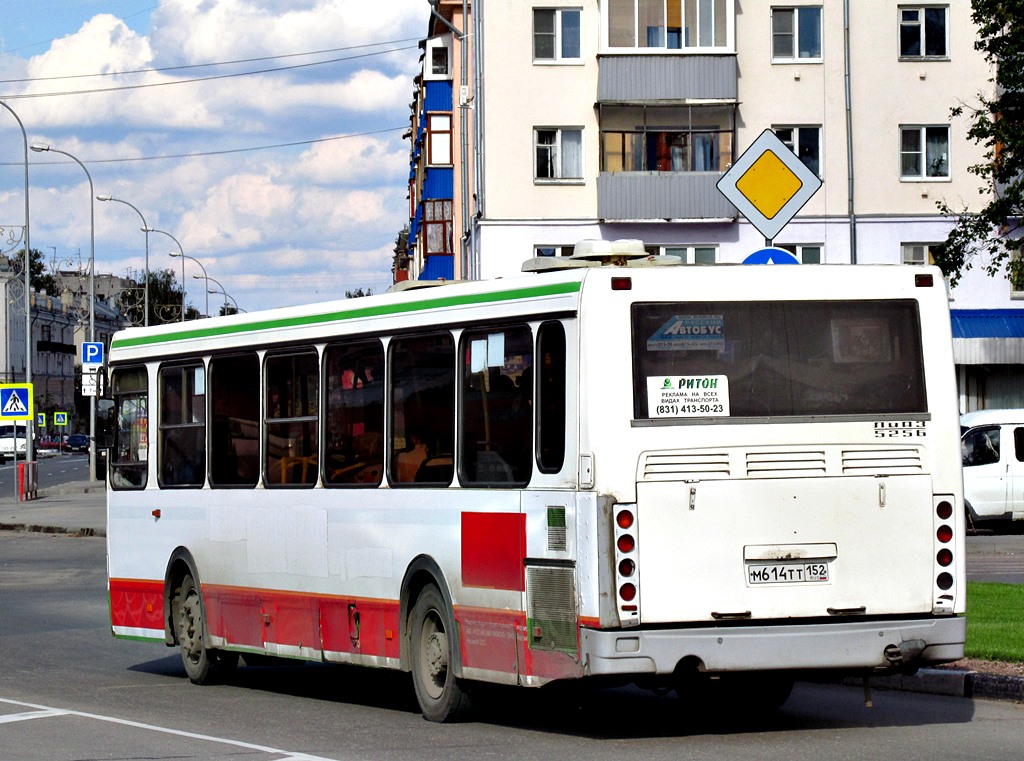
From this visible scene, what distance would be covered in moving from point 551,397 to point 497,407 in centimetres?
67

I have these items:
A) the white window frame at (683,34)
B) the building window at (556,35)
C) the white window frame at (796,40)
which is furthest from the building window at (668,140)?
the building window at (556,35)

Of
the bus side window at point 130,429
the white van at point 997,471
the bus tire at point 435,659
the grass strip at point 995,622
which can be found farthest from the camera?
the white van at point 997,471

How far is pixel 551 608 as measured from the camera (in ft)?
34.4

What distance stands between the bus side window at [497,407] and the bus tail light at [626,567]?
820mm

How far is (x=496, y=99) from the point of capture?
161 ft

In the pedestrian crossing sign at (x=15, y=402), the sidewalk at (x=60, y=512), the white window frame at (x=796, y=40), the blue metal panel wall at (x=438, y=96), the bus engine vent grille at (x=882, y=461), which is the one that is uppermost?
the blue metal panel wall at (x=438, y=96)

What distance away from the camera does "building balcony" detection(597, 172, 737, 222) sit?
49.0 metres

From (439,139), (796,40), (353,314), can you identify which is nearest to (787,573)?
(353,314)

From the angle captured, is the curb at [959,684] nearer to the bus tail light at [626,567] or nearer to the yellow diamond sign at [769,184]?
the bus tail light at [626,567]

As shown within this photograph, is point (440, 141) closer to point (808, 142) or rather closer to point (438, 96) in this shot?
point (438, 96)

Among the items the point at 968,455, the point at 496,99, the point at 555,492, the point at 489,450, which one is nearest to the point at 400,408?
the point at 489,450

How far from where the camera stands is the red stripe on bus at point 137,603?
15.7 meters

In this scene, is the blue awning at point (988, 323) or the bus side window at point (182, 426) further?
the blue awning at point (988, 323)

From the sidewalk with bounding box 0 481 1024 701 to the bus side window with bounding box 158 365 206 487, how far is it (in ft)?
17.9
